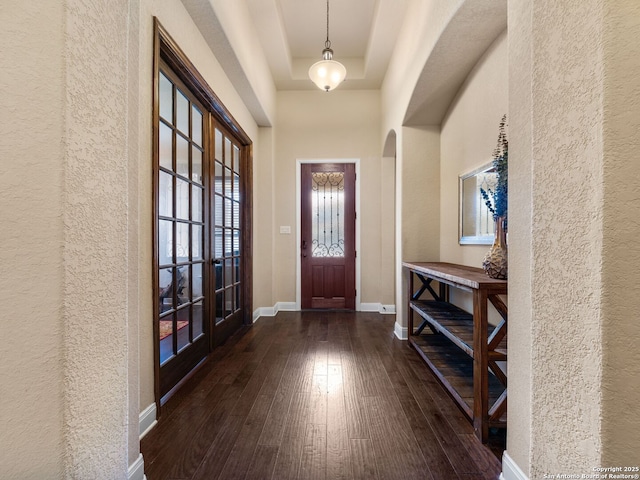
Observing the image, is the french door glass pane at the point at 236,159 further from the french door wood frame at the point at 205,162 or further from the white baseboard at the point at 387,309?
the white baseboard at the point at 387,309

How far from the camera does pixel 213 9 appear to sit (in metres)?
2.19

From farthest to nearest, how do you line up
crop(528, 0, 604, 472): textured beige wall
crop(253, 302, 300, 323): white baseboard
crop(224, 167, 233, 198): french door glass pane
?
1. crop(253, 302, 300, 323): white baseboard
2. crop(224, 167, 233, 198): french door glass pane
3. crop(528, 0, 604, 472): textured beige wall

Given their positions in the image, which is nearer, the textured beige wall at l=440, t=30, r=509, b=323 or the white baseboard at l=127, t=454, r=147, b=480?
the white baseboard at l=127, t=454, r=147, b=480

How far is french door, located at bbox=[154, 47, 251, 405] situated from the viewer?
6.81 ft

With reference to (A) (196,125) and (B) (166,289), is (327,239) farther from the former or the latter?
(B) (166,289)

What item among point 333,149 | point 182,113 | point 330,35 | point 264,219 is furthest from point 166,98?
point 333,149

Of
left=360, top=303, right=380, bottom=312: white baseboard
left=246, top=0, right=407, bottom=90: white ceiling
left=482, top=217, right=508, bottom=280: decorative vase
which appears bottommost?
left=360, top=303, right=380, bottom=312: white baseboard

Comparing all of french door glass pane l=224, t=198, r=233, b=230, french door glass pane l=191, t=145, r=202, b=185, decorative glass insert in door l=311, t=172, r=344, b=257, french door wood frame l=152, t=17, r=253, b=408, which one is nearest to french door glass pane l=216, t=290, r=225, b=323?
french door wood frame l=152, t=17, r=253, b=408

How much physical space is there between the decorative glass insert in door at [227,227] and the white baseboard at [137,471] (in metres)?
1.80

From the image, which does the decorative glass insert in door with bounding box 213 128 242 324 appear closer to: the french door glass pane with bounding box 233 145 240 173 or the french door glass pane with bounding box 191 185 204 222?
the french door glass pane with bounding box 233 145 240 173

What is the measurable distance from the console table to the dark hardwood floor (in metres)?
0.11

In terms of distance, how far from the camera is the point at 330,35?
3922 mm

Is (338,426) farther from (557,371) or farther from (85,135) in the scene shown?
(85,135)

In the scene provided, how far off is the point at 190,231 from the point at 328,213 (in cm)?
254
